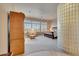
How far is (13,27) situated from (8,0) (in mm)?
1531

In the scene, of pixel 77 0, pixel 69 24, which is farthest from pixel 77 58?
pixel 69 24

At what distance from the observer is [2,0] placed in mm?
744

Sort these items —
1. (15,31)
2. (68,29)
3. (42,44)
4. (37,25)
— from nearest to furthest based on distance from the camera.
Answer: (37,25)
(42,44)
(68,29)
(15,31)

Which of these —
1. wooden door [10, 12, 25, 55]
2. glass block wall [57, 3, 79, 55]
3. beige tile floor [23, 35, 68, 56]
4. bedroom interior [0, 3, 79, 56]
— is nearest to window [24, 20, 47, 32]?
bedroom interior [0, 3, 79, 56]

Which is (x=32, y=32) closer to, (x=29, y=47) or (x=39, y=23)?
(x=39, y=23)

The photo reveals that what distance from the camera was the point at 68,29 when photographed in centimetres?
218

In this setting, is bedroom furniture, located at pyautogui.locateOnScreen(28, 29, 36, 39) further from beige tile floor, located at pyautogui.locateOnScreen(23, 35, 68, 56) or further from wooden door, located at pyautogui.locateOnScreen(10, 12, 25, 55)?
wooden door, located at pyautogui.locateOnScreen(10, 12, 25, 55)

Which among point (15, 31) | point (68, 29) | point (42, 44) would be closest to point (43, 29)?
point (42, 44)

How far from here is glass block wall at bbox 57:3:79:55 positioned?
1.92 metres

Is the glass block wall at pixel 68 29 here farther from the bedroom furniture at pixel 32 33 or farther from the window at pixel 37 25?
the bedroom furniture at pixel 32 33

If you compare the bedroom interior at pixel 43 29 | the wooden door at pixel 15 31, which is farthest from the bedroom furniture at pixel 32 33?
the wooden door at pixel 15 31

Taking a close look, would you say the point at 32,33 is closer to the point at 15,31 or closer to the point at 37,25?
the point at 37,25

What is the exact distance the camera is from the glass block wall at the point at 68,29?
1.92m

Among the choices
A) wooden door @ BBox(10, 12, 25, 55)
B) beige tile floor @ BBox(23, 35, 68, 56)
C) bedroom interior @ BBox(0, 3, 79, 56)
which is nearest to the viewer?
bedroom interior @ BBox(0, 3, 79, 56)
